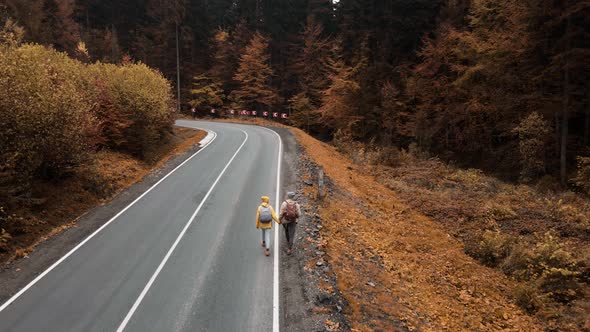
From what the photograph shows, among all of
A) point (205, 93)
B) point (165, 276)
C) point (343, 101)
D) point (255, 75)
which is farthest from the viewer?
point (205, 93)

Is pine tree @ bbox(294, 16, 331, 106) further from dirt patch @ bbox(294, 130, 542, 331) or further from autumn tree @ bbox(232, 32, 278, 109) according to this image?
dirt patch @ bbox(294, 130, 542, 331)

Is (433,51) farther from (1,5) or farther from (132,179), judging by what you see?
(1,5)

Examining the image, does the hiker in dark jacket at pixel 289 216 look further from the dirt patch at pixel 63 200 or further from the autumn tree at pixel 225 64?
the autumn tree at pixel 225 64

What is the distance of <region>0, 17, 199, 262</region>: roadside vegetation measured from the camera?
47.4 ft

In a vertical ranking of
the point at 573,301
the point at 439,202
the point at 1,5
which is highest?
the point at 1,5

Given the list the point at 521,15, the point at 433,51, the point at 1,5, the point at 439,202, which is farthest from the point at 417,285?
the point at 1,5

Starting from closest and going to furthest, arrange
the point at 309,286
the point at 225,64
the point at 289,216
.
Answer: the point at 309,286 < the point at 289,216 < the point at 225,64

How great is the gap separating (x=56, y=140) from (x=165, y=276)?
9475 millimetres

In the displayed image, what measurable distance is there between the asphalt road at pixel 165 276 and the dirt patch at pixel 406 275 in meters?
2.53

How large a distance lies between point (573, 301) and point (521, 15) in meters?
18.6

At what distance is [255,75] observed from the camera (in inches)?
2293

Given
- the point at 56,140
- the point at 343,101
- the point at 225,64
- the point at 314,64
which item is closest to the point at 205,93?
the point at 225,64

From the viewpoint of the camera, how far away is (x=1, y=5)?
28.5 meters

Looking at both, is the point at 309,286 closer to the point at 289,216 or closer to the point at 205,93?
the point at 289,216
